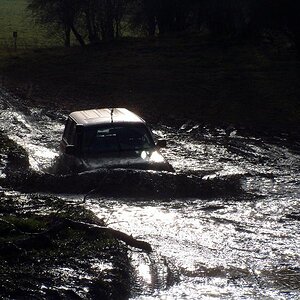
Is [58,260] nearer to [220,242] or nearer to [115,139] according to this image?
[220,242]

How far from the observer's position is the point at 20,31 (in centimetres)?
6650

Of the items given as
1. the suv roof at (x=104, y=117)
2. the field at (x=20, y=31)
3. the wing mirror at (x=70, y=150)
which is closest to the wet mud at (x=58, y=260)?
the wing mirror at (x=70, y=150)

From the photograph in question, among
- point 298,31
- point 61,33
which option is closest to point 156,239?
point 298,31

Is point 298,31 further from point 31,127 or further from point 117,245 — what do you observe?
point 117,245

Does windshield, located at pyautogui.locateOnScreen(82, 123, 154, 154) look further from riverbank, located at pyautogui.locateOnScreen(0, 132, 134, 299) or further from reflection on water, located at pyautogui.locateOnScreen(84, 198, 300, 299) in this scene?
riverbank, located at pyautogui.locateOnScreen(0, 132, 134, 299)

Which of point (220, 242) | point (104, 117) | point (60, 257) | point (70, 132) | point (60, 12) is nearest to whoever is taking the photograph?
point (60, 257)

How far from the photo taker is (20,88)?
3503 cm

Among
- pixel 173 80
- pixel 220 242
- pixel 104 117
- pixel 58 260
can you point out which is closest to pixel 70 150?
pixel 104 117

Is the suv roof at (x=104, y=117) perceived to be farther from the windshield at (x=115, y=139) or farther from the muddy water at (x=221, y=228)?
the muddy water at (x=221, y=228)

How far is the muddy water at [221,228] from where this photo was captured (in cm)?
952

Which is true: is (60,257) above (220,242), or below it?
above

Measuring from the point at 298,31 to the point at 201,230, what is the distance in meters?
23.1

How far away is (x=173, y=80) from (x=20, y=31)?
3564 cm

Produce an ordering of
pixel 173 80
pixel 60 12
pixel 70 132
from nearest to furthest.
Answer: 1. pixel 70 132
2. pixel 173 80
3. pixel 60 12
